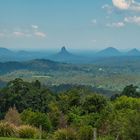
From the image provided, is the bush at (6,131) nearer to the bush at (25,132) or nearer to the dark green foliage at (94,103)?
the bush at (25,132)

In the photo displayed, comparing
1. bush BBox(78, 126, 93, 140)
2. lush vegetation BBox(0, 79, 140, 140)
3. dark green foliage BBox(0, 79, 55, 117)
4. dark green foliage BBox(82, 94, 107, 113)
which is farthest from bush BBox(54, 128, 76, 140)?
dark green foliage BBox(0, 79, 55, 117)

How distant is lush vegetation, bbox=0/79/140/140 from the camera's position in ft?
69.0

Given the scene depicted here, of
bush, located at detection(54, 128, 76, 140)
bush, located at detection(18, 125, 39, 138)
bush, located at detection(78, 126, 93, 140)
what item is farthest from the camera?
bush, located at detection(78, 126, 93, 140)

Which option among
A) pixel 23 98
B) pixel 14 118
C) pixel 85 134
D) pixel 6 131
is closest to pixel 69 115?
pixel 14 118

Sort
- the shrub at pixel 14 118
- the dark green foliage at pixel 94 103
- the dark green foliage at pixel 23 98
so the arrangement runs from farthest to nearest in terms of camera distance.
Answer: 1. the dark green foliage at pixel 23 98
2. the dark green foliage at pixel 94 103
3. the shrub at pixel 14 118

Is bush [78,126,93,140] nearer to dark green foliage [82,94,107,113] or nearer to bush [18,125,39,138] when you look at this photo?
bush [18,125,39,138]

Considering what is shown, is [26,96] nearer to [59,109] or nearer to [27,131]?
[59,109]

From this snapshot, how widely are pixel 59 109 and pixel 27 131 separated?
21.4 metres

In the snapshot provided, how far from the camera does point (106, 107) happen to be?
37.6 metres

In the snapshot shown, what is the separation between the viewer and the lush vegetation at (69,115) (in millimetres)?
21031

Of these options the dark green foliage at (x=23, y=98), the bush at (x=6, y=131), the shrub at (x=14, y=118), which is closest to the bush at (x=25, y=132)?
the bush at (x=6, y=131)

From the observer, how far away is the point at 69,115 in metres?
39.3

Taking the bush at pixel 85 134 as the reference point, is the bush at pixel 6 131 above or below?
above

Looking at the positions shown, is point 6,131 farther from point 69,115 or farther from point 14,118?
point 69,115
